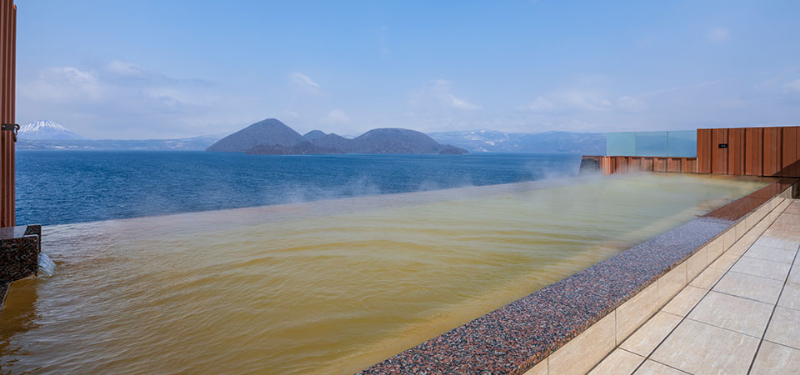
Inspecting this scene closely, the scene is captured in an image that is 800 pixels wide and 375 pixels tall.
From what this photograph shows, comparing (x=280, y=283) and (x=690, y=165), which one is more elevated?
(x=690, y=165)

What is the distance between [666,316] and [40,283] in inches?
195

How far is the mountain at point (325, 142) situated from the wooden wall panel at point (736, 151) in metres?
147

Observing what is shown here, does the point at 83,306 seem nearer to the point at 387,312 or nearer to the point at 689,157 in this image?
the point at 387,312

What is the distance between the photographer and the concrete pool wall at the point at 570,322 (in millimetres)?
1525

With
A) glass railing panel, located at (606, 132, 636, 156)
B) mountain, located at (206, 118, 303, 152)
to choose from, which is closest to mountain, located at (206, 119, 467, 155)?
mountain, located at (206, 118, 303, 152)

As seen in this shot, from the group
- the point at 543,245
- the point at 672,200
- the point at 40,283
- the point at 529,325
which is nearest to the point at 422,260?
the point at 543,245

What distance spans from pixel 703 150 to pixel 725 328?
15.3m

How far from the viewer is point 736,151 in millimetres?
13555

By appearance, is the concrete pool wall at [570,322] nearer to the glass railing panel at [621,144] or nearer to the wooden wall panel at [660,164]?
the wooden wall panel at [660,164]

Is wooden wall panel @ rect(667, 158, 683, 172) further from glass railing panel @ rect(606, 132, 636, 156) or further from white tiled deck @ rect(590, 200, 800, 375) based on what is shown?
white tiled deck @ rect(590, 200, 800, 375)

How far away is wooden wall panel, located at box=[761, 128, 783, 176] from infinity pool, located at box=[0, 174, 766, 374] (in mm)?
9174

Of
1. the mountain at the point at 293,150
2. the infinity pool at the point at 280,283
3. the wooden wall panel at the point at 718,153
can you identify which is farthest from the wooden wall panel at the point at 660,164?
the mountain at the point at 293,150

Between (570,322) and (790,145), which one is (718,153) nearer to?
(790,145)

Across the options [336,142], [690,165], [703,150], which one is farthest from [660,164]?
[336,142]
